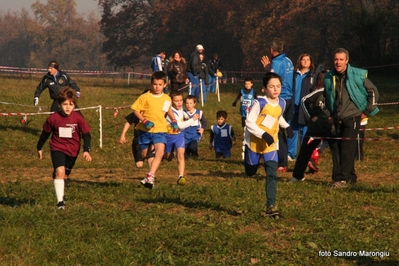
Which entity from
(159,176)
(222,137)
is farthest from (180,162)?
(222,137)

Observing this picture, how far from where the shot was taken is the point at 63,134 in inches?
433

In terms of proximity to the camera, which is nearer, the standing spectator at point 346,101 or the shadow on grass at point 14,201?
the shadow on grass at point 14,201

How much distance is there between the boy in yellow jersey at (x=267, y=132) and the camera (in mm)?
10141

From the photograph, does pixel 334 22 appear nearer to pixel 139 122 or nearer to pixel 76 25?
pixel 139 122

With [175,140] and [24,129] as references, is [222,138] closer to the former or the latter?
[175,140]

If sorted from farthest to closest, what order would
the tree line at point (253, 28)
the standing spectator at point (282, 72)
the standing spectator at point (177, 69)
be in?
the tree line at point (253, 28) → the standing spectator at point (177, 69) → the standing spectator at point (282, 72)

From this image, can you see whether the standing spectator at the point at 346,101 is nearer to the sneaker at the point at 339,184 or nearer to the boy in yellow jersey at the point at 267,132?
the sneaker at the point at 339,184

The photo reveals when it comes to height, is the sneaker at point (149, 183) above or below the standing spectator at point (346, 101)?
below

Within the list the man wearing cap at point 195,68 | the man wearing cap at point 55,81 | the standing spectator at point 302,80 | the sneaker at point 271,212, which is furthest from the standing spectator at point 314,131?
the man wearing cap at point 195,68

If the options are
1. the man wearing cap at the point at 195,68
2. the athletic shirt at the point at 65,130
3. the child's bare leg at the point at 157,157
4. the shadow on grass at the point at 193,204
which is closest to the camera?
the shadow on grass at the point at 193,204

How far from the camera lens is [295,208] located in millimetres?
10922

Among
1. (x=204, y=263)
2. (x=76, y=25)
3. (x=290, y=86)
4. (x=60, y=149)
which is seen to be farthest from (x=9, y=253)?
(x=76, y=25)

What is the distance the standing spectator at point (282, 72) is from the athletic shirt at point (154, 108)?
8.10 ft

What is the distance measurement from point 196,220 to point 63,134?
7.41 ft
